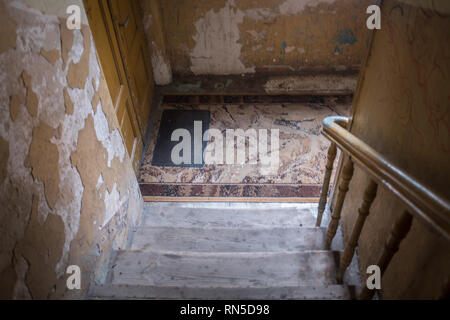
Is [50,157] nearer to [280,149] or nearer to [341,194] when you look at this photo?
[341,194]

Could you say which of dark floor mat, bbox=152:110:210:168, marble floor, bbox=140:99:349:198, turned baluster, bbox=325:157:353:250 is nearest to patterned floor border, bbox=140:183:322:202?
marble floor, bbox=140:99:349:198

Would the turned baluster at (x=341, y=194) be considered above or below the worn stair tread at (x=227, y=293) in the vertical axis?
above

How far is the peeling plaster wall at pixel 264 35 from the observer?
3.92 metres

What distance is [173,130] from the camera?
3818 mm

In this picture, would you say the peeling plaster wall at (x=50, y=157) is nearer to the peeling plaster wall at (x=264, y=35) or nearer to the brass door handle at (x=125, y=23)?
the brass door handle at (x=125, y=23)

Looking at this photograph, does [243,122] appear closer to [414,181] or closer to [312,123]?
[312,123]

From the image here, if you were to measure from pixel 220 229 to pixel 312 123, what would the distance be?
7.03 ft

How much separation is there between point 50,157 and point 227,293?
A: 102 centimetres

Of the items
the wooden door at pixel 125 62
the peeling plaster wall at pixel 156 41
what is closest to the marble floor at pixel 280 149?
the wooden door at pixel 125 62

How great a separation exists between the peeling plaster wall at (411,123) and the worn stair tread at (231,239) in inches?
20.4

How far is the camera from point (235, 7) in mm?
3930

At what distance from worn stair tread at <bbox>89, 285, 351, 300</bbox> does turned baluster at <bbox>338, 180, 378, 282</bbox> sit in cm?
11

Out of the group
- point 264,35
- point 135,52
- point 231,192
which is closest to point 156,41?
point 135,52
